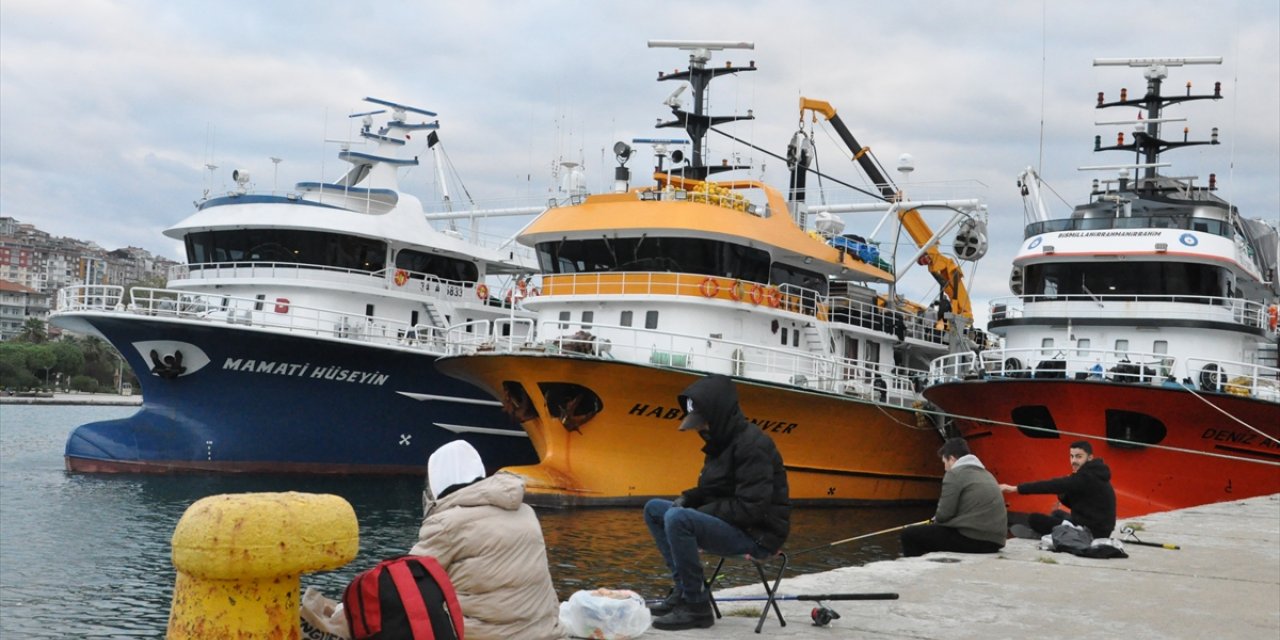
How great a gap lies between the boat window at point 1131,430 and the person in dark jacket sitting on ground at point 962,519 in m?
9.38

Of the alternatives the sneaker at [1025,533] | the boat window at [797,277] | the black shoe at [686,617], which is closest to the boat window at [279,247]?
the boat window at [797,277]

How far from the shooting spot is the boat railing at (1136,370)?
17797 mm

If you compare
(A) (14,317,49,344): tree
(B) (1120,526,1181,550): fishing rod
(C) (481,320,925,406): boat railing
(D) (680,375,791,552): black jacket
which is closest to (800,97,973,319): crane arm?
(C) (481,320,925,406): boat railing

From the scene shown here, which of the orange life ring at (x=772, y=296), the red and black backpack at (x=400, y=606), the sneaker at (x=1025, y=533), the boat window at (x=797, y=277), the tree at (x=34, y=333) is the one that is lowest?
the sneaker at (x=1025, y=533)

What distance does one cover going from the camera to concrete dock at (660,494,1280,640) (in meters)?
6.67

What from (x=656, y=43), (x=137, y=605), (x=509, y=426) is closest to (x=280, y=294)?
(x=509, y=426)

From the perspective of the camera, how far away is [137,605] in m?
12.9

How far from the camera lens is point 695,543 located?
6.54m

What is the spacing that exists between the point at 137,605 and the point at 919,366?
793 inches

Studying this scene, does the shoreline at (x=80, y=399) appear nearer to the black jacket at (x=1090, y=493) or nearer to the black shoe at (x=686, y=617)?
the black jacket at (x=1090, y=493)

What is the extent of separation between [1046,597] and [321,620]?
189 inches

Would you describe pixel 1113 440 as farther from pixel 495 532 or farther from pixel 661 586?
pixel 495 532

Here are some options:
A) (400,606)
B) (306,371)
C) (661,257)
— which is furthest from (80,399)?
(400,606)

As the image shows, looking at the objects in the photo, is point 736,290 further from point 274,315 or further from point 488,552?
point 488,552
